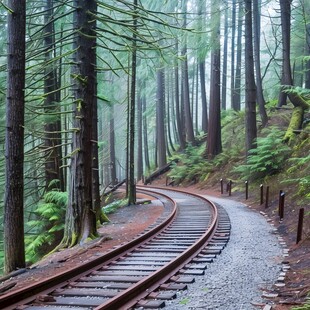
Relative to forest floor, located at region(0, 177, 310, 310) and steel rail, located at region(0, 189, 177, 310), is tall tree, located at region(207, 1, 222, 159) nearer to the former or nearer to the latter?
forest floor, located at region(0, 177, 310, 310)

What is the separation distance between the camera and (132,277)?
269 inches

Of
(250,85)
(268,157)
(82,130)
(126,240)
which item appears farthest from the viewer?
(250,85)

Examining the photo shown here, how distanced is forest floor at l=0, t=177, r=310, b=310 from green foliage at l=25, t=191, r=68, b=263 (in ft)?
6.37

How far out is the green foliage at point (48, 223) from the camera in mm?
15531

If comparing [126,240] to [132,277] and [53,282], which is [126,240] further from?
[53,282]

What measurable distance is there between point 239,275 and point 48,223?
11.2 metres

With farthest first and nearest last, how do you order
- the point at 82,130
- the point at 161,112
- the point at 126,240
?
the point at 161,112 → the point at 82,130 → the point at 126,240

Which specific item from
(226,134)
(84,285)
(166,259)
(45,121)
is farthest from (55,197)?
(226,134)

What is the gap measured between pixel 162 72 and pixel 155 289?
33901 mm

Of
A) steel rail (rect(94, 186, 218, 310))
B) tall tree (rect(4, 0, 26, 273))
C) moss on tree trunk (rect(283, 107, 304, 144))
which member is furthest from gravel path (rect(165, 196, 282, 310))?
moss on tree trunk (rect(283, 107, 304, 144))

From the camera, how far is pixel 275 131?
20172mm

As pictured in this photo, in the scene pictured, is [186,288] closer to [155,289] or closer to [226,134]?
[155,289]

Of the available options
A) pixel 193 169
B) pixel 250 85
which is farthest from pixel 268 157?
pixel 193 169

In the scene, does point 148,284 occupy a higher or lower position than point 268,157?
lower
